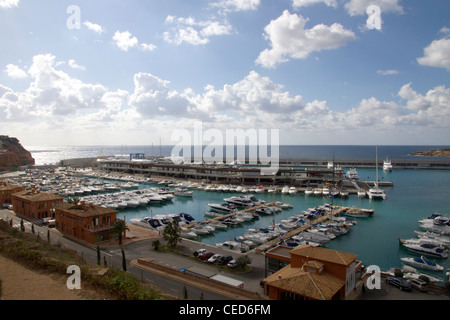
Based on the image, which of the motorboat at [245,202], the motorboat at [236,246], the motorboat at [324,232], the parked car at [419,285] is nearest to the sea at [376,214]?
the motorboat at [324,232]

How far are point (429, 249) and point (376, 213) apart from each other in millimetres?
16264

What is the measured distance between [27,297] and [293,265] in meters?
13.3

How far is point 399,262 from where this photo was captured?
2416cm

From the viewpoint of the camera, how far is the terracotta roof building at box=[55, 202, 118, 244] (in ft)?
83.5

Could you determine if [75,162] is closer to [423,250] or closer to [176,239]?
[176,239]

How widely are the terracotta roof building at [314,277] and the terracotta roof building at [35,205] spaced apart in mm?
27451

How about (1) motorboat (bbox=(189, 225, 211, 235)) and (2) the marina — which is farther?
(1) motorboat (bbox=(189, 225, 211, 235))

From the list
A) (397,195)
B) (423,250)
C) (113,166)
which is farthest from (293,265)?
(113,166)

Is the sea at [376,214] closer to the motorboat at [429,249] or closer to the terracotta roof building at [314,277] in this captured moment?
the motorboat at [429,249]

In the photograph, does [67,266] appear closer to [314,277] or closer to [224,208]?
[314,277]

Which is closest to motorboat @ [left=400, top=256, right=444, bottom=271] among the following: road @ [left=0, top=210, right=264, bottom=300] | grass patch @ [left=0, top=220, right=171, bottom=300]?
road @ [left=0, top=210, right=264, bottom=300]

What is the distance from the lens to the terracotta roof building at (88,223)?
25.4 meters

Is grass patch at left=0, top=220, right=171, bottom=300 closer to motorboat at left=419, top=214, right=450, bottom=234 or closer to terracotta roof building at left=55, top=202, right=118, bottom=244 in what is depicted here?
terracotta roof building at left=55, top=202, right=118, bottom=244

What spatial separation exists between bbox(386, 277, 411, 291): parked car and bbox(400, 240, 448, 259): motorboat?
32.6ft
